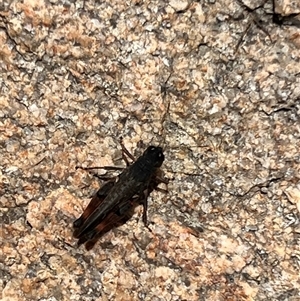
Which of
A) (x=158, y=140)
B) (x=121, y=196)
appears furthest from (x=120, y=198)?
(x=158, y=140)

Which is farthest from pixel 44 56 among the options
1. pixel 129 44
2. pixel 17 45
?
pixel 129 44

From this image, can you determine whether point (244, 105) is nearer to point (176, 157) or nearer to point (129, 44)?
point (176, 157)

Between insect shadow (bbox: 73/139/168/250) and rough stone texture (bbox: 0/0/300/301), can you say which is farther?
insect shadow (bbox: 73/139/168/250)

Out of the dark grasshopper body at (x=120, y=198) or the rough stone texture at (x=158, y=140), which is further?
the dark grasshopper body at (x=120, y=198)

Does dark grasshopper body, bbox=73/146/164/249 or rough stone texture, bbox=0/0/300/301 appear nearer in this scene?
rough stone texture, bbox=0/0/300/301
